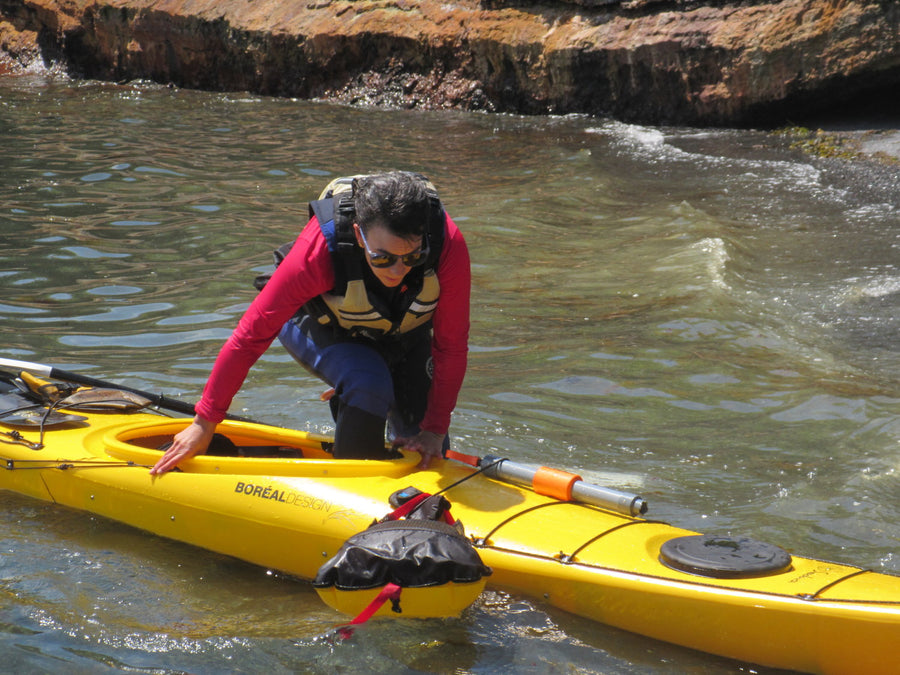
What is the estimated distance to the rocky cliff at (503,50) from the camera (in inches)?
432

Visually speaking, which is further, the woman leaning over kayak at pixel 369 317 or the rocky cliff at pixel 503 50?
the rocky cliff at pixel 503 50

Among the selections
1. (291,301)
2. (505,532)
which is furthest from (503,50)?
(505,532)

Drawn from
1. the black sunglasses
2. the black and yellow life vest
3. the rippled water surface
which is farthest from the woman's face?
the rippled water surface

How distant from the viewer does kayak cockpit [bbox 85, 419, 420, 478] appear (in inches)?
136

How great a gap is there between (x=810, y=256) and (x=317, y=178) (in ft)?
16.4

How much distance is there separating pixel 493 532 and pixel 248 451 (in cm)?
128

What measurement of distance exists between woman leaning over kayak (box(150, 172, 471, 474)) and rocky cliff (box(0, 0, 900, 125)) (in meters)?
8.74

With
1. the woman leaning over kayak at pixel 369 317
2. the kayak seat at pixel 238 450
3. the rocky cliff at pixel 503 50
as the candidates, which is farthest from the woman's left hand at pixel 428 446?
the rocky cliff at pixel 503 50

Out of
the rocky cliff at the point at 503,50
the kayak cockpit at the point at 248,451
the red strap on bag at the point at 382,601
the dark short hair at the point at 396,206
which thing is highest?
the rocky cliff at the point at 503,50

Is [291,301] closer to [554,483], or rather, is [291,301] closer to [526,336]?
[554,483]

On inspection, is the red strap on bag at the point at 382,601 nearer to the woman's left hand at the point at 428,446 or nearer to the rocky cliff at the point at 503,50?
the woman's left hand at the point at 428,446

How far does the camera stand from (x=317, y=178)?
400 inches

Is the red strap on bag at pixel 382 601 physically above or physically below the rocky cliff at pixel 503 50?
below

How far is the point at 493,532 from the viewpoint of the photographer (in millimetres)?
3182
